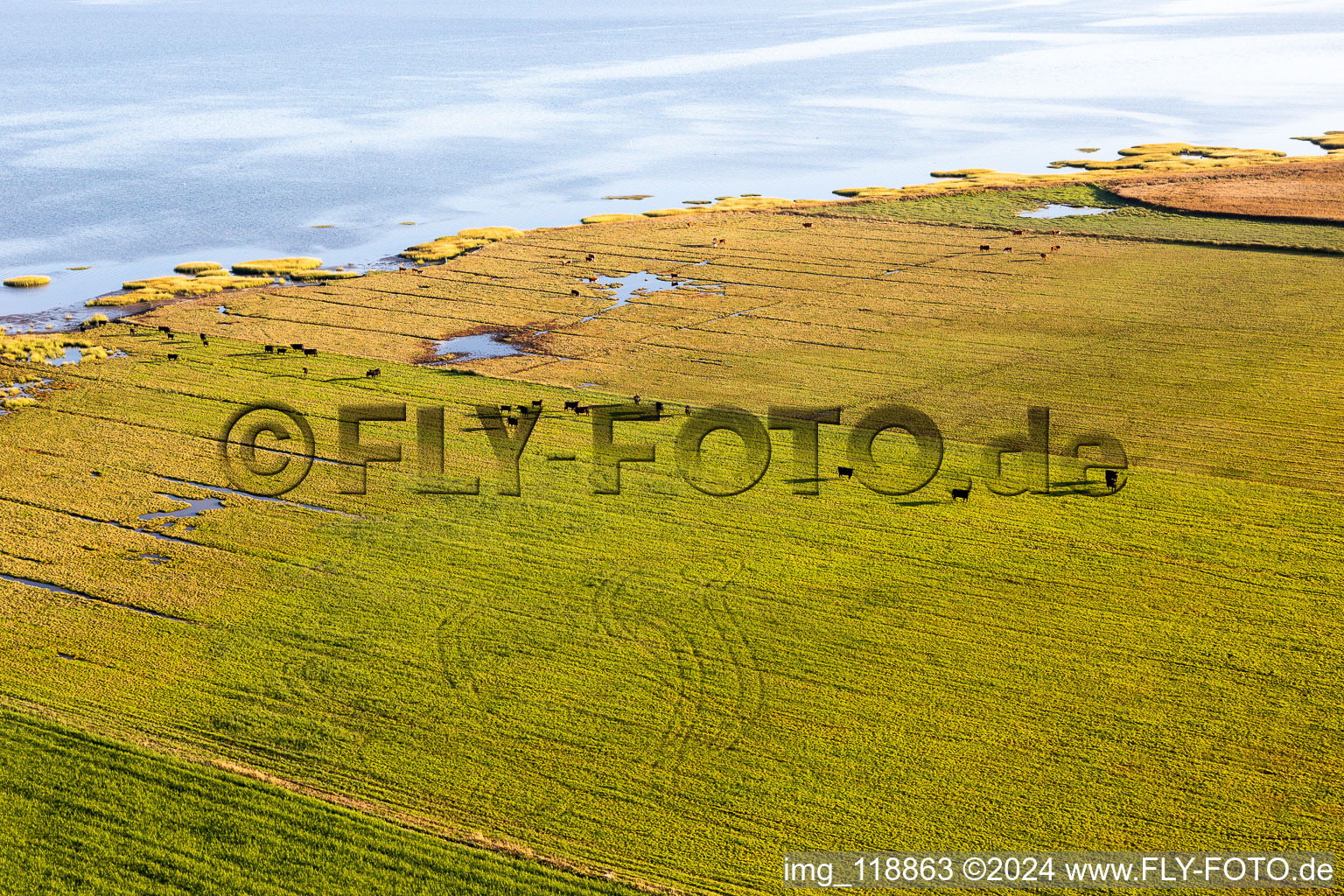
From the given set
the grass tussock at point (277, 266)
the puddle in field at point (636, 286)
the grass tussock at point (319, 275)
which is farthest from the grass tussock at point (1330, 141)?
the grass tussock at point (277, 266)

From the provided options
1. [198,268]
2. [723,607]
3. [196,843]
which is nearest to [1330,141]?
[198,268]

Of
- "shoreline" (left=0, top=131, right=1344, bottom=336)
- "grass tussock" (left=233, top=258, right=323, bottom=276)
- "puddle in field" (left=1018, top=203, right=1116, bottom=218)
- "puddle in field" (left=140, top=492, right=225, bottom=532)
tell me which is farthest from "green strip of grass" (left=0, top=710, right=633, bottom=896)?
"puddle in field" (left=1018, top=203, right=1116, bottom=218)

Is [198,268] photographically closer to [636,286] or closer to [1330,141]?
[636,286]

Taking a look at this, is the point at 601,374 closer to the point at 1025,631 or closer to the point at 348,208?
the point at 1025,631

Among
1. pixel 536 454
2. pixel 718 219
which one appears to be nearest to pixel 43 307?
pixel 536 454
